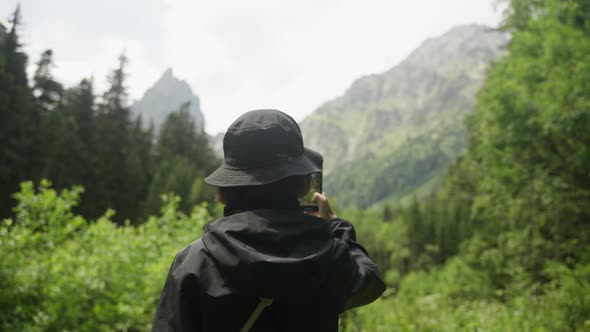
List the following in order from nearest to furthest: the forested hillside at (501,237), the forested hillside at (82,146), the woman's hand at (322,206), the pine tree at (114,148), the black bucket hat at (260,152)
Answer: the black bucket hat at (260,152) < the woman's hand at (322,206) < the forested hillside at (501,237) < the forested hillside at (82,146) < the pine tree at (114,148)

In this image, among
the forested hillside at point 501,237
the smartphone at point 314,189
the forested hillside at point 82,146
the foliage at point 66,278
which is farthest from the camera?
the forested hillside at point 82,146

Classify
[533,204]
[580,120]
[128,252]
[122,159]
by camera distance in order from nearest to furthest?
[128,252], [580,120], [533,204], [122,159]

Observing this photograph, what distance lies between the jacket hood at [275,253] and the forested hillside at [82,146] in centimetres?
3549

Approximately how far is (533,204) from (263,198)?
39.9 feet

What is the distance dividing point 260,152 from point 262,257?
0.45m

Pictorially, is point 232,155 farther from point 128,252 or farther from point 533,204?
point 533,204

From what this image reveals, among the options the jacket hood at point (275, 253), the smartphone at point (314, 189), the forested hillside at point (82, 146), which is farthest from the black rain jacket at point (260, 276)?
the forested hillside at point (82, 146)

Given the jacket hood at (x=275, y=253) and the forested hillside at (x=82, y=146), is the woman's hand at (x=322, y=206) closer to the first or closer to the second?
the jacket hood at (x=275, y=253)

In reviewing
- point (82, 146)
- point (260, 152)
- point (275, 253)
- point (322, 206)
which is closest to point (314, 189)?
point (322, 206)

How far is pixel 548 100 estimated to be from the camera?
8.77m

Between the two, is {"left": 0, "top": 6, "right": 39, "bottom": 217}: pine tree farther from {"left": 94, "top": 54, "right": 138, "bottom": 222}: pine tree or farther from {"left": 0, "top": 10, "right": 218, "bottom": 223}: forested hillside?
{"left": 94, "top": 54, "right": 138, "bottom": 222}: pine tree

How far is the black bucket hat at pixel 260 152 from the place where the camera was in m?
1.60

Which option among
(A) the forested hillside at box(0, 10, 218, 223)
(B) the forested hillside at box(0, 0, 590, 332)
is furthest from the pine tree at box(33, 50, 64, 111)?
(B) the forested hillside at box(0, 0, 590, 332)

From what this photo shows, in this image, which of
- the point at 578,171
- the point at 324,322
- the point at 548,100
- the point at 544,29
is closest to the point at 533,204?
the point at 578,171
